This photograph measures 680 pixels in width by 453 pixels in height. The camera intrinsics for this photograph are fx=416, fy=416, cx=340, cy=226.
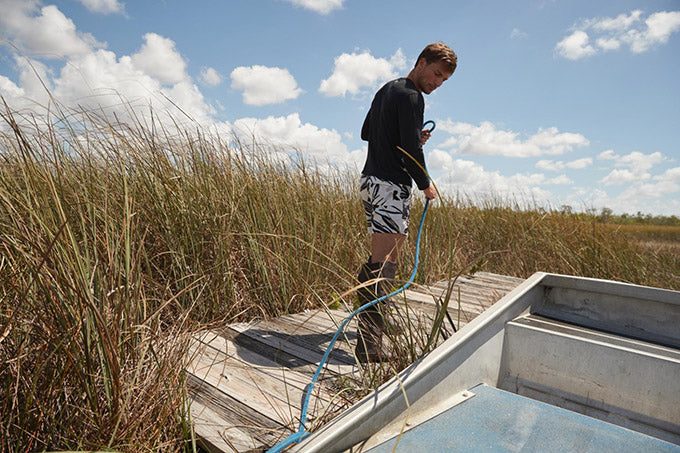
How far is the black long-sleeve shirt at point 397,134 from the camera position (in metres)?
Result: 1.96

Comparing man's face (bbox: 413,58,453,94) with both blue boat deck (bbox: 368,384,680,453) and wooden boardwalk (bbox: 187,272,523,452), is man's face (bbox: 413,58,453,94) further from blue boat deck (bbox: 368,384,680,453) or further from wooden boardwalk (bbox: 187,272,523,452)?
blue boat deck (bbox: 368,384,680,453)

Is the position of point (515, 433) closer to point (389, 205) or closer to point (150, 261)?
point (389, 205)

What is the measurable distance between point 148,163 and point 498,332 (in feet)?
6.78

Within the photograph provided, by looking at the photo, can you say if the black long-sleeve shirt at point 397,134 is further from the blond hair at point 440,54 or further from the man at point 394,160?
the blond hair at point 440,54

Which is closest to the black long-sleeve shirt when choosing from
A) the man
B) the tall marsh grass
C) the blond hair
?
the man

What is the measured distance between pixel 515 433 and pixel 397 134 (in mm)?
1385

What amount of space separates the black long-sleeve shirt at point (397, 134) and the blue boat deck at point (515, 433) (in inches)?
42.1

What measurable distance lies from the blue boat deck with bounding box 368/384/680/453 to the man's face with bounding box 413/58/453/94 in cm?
148

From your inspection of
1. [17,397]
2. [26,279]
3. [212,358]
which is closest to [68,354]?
[17,397]

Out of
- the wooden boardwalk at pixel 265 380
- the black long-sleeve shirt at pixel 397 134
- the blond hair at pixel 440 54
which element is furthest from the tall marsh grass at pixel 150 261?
the blond hair at pixel 440 54

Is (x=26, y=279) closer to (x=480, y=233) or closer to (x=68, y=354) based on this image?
(x=68, y=354)

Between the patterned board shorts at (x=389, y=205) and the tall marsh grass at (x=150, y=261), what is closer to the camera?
the tall marsh grass at (x=150, y=261)

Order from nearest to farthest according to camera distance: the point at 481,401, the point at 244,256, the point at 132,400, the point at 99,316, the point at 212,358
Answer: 1. the point at 99,316
2. the point at 132,400
3. the point at 481,401
4. the point at 212,358
5. the point at 244,256

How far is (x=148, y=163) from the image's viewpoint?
2.41m
